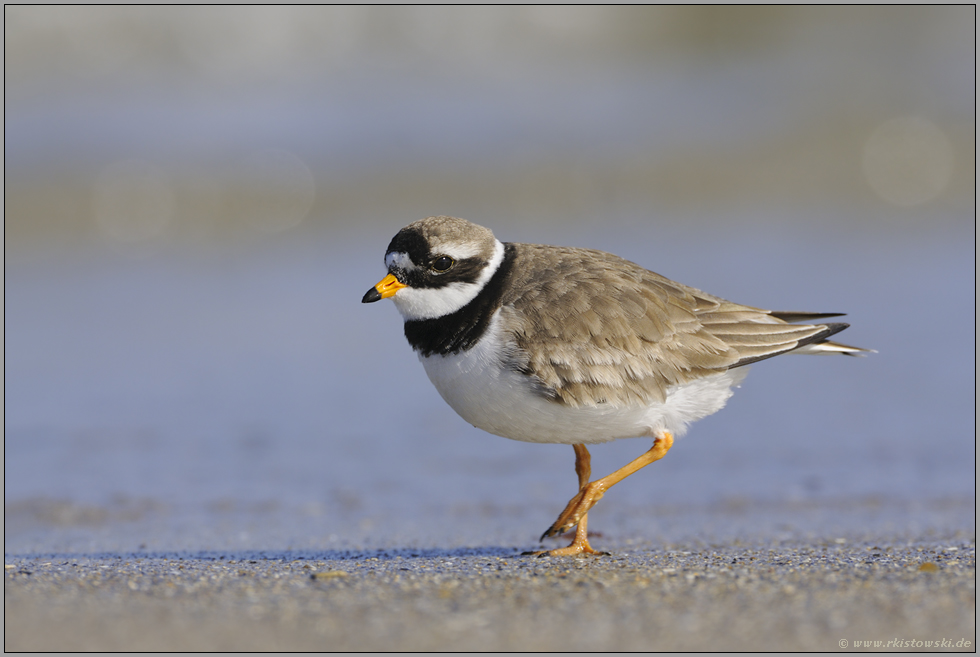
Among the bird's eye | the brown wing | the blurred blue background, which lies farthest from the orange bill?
the blurred blue background

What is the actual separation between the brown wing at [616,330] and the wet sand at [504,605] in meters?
1.03

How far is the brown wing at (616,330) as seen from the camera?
542 cm

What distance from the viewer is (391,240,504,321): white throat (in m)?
5.59

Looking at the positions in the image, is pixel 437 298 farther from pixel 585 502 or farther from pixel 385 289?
pixel 585 502

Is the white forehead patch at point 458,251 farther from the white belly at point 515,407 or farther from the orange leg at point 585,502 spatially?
the orange leg at point 585,502

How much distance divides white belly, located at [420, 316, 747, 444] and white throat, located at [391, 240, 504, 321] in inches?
9.6

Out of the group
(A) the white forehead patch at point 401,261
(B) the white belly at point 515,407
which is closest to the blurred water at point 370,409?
(B) the white belly at point 515,407

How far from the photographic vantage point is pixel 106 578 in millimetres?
4895

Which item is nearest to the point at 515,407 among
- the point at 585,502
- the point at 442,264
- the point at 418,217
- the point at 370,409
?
the point at 585,502

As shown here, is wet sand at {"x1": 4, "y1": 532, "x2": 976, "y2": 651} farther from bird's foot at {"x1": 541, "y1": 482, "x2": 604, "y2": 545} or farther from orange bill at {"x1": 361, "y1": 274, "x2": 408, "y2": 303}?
orange bill at {"x1": 361, "y1": 274, "x2": 408, "y2": 303}

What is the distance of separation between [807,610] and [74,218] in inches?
573

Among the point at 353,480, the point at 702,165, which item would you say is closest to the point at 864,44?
the point at 702,165

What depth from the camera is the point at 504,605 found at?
439 centimetres

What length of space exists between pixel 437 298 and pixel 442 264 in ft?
0.65
